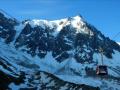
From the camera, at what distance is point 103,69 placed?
242 ft
